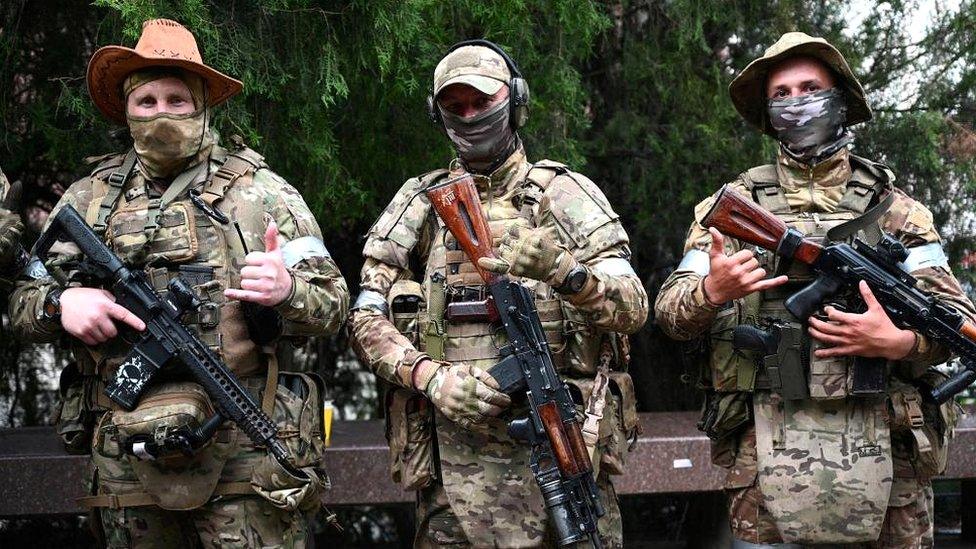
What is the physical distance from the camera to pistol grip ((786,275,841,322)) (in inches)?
168

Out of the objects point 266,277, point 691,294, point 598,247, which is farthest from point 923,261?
point 266,277

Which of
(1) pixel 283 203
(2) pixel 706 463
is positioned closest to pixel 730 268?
(1) pixel 283 203

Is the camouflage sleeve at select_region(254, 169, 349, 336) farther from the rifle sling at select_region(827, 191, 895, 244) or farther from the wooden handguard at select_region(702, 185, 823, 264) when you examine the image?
the rifle sling at select_region(827, 191, 895, 244)

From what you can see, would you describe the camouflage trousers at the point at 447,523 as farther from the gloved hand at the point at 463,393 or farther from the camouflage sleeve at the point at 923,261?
the camouflage sleeve at the point at 923,261

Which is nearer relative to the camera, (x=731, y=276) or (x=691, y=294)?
(x=731, y=276)

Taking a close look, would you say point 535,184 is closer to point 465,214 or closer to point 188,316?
point 465,214

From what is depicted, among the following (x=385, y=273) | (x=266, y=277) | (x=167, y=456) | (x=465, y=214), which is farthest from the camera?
(x=385, y=273)

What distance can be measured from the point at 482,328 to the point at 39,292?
4.94ft

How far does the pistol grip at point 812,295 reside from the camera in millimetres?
4266

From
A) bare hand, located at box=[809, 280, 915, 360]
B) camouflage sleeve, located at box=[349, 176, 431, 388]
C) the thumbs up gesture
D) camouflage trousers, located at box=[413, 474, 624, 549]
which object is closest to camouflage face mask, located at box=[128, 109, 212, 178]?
the thumbs up gesture

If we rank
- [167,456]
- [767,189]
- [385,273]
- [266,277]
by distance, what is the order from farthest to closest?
[767,189] < [385,273] < [167,456] < [266,277]

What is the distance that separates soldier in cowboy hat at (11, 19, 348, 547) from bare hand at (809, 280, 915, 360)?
166cm

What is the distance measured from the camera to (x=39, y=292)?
430cm

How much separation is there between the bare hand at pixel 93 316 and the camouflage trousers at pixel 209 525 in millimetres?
616
